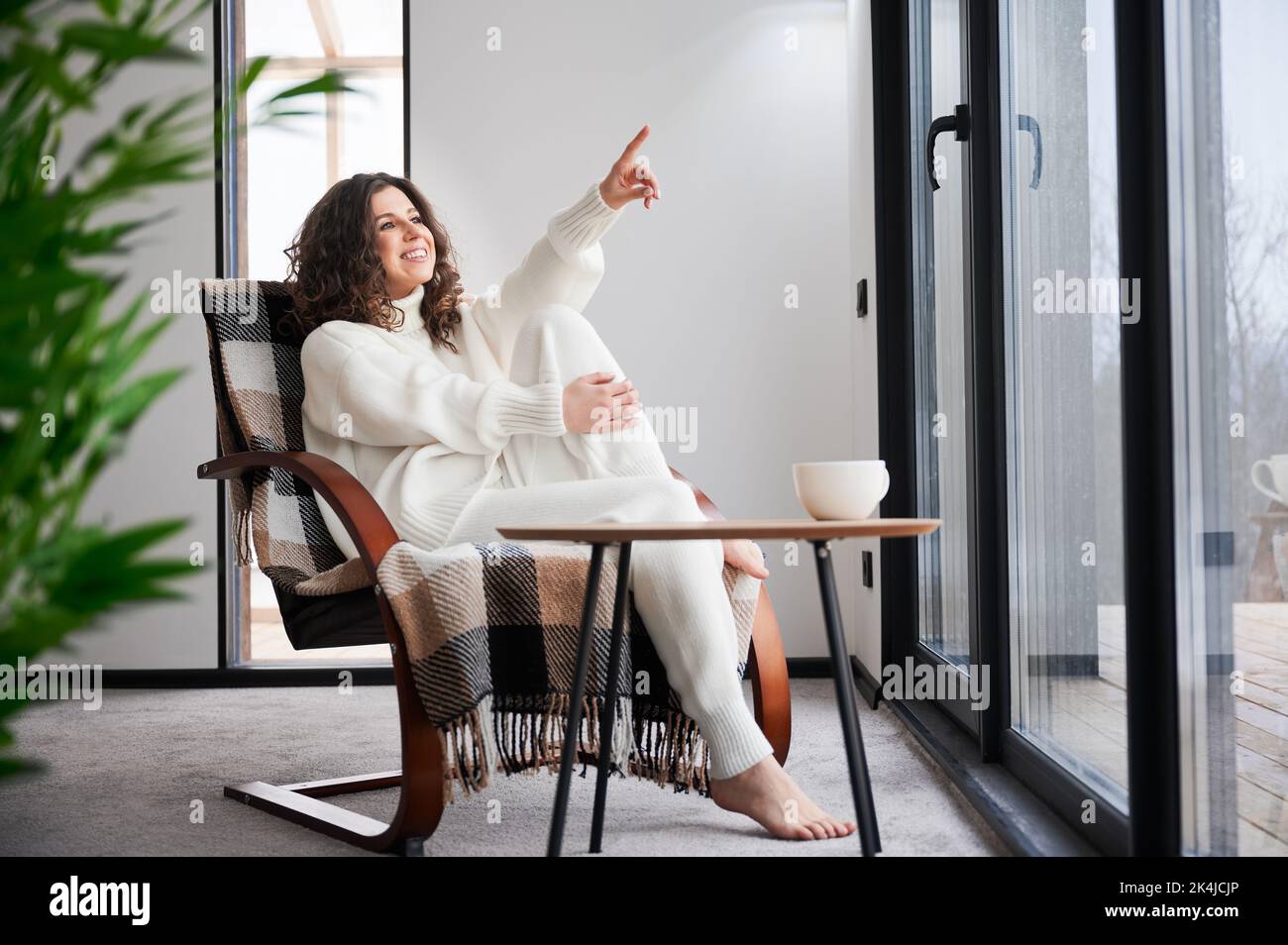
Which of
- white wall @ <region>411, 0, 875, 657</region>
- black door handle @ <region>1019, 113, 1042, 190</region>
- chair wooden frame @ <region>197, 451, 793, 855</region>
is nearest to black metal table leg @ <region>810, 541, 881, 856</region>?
chair wooden frame @ <region>197, 451, 793, 855</region>

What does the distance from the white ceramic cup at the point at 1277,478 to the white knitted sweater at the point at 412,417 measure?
99cm

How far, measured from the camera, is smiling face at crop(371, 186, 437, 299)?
1978 mm

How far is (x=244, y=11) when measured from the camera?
311 centimetres

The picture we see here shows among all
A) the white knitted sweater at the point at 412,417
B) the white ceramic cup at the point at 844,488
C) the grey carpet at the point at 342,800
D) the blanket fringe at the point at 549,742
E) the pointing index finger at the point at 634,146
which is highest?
the pointing index finger at the point at 634,146

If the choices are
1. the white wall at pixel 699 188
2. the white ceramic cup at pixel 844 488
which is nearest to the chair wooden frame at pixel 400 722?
the white ceramic cup at pixel 844 488

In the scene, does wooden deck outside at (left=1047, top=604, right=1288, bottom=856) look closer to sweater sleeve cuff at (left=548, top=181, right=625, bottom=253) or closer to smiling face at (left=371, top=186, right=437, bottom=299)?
sweater sleeve cuff at (left=548, top=181, right=625, bottom=253)

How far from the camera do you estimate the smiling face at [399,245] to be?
6.49ft

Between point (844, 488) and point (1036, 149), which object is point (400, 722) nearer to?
point (844, 488)

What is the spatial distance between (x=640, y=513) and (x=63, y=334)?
110 cm

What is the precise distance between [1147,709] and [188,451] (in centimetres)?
272

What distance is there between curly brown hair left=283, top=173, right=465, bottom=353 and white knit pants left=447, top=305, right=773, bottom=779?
342mm

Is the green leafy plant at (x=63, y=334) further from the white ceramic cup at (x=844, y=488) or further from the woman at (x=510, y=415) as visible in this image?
the woman at (x=510, y=415)
